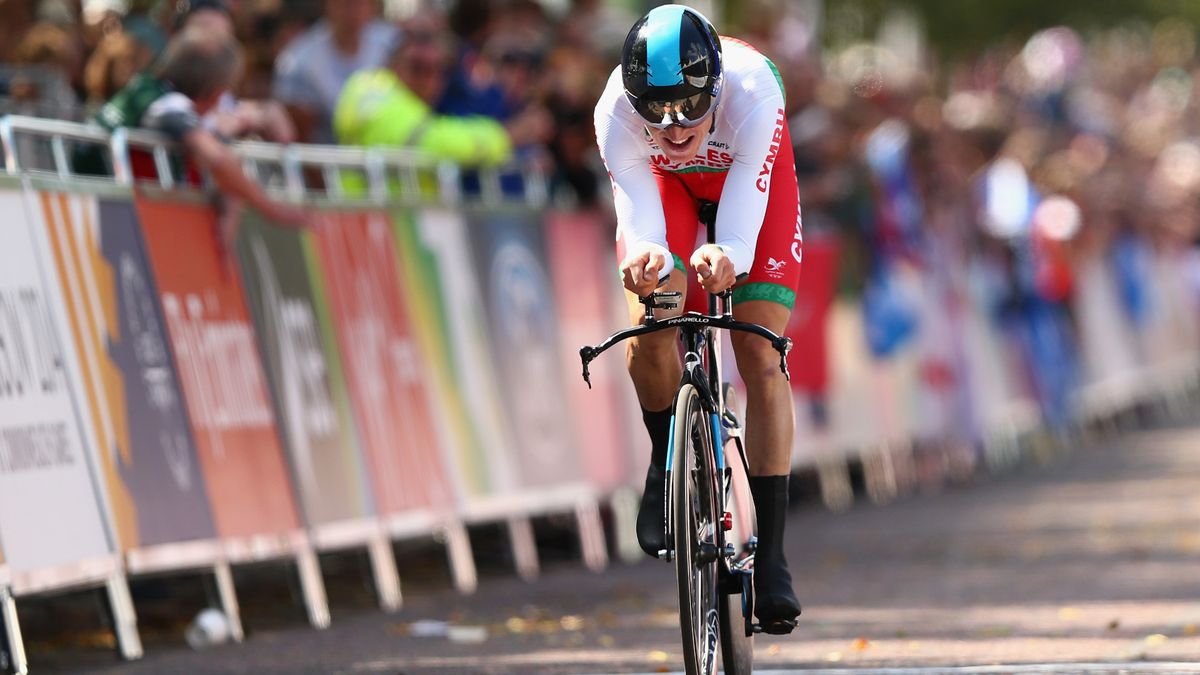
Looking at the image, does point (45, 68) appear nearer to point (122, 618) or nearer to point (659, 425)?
point (122, 618)

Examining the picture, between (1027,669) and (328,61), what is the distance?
5.99 m

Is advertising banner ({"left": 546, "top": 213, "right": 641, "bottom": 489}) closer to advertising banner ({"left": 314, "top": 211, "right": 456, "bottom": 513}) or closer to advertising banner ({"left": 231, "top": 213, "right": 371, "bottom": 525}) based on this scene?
advertising banner ({"left": 314, "top": 211, "right": 456, "bottom": 513})

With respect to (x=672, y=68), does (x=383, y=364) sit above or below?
below

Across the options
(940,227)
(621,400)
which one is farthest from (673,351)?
(940,227)

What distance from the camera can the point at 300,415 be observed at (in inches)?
407

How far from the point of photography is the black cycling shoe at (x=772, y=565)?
6902mm

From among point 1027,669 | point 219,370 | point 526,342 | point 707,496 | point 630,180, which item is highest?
point 630,180

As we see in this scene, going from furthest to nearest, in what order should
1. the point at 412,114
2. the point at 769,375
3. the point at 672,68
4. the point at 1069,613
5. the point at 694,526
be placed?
the point at 412,114, the point at 1069,613, the point at 769,375, the point at 672,68, the point at 694,526

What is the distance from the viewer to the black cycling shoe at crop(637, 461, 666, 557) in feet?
22.2

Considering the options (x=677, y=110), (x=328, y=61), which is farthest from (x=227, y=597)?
(x=328, y=61)

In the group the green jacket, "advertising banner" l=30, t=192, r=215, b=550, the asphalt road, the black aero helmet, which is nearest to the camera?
the black aero helmet

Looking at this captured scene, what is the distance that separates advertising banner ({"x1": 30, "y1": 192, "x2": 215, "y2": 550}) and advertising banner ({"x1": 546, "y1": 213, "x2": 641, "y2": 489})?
421 centimetres

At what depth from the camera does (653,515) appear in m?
6.88

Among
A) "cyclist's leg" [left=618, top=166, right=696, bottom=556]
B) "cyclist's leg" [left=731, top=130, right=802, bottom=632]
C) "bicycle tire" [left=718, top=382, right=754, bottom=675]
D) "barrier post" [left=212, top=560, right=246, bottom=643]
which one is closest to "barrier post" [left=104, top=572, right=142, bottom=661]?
"barrier post" [left=212, top=560, right=246, bottom=643]
